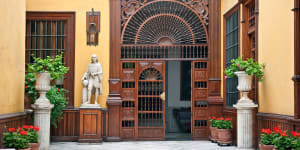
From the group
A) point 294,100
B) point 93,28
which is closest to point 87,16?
point 93,28

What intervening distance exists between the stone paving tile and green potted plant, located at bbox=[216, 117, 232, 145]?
173 millimetres

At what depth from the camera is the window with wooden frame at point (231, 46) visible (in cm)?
880

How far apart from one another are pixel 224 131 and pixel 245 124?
4.53ft

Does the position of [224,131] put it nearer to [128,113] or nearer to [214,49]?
[214,49]

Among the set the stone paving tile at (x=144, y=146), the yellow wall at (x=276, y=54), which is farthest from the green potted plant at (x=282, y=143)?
the stone paving tile at (x=144, y=146)

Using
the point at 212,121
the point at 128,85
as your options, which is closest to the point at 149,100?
the point at 128,85

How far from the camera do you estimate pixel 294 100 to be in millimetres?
5699

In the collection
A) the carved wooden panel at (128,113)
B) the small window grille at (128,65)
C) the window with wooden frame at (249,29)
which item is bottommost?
the carved wooden panel at (128,113)

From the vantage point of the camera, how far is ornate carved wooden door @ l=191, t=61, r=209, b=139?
9938 mm

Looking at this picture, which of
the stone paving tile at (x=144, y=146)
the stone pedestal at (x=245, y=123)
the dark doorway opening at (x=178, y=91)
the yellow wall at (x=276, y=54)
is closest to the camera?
the yellow wall at (x=276, y=54)

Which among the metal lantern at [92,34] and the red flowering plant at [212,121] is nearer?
the red flowering plant at [212,121]

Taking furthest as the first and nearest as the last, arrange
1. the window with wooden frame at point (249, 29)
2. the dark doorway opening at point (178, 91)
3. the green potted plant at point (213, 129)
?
the dark doorway opening at point (178, 91)
the green potted plant at point (213, 129)
the window with wooden frame at point (249, 29)

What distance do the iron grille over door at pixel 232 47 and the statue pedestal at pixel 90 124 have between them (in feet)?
10.4

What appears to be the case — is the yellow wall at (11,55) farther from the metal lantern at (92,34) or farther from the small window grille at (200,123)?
the small window grille at (200,123)
